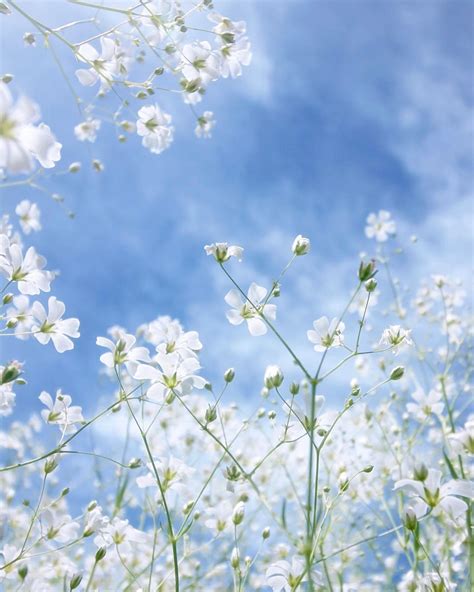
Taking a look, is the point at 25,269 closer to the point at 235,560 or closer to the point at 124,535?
the point at 124,535

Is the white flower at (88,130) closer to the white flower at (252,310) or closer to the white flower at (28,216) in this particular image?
the white flower at (28,216)

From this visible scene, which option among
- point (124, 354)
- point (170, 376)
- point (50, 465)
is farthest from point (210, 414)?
point (50, 465)

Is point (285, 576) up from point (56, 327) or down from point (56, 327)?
down

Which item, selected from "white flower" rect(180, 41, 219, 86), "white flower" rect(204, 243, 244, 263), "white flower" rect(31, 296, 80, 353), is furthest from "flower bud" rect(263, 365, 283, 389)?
"white flower" rect(180, 41, 219, 86)

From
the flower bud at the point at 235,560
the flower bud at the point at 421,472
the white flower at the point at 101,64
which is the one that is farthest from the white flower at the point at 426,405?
the white flower at the point at 101,64

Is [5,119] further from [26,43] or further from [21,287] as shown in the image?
[26,43]
